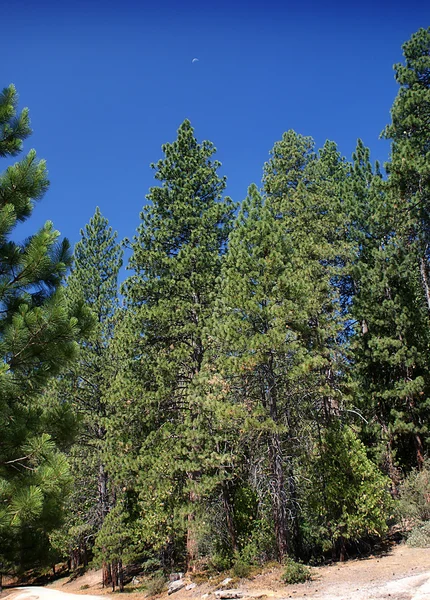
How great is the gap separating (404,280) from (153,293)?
9557 millimetres

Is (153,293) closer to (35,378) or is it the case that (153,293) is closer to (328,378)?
(328,378)

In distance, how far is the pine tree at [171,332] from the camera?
12281 mm

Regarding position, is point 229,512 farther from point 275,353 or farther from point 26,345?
point 26,345

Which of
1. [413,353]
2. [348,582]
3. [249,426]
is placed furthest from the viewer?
[413,353]

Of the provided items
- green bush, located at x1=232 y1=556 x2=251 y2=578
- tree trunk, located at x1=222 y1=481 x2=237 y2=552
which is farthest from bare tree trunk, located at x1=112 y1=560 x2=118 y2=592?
green bush, located at x1=232 y1=556 x2=251 y2=578

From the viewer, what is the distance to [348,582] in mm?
8633

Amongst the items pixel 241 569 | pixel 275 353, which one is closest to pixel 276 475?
pixel 241 569

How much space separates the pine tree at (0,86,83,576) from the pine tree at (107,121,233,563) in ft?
19.7

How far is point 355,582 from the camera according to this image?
335 inches

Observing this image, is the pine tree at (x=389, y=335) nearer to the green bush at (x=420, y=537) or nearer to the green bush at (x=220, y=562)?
the green bush at (x=420, y=537)

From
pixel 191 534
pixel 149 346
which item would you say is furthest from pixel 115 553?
pixel 149 346

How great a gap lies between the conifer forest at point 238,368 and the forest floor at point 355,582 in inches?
30.5

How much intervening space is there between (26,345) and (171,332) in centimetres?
823

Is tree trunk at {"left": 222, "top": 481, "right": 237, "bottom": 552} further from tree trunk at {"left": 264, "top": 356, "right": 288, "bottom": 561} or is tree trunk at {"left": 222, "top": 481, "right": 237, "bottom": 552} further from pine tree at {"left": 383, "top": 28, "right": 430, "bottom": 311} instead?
pine tree at {"left": 383, "top": 28, "right": 430, "bottom": 311}
